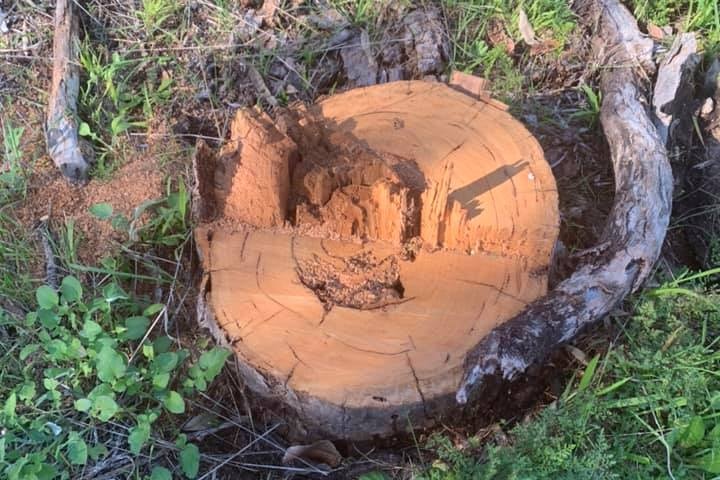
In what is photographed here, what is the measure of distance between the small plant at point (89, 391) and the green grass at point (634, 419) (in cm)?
73

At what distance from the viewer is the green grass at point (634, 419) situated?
162cm

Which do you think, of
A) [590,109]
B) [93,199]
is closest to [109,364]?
[93,199]

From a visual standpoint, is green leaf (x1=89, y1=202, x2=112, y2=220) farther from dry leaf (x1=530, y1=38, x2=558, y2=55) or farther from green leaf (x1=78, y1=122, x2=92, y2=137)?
dry leaf (x1=530, y1=38, x2=558, y2=55)

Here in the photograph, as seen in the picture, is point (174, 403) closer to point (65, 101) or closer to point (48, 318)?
point (48, 318)

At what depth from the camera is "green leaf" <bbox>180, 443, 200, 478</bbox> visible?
1641mm

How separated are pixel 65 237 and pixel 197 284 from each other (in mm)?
521

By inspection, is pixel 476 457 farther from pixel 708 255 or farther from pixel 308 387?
pixel 708 255

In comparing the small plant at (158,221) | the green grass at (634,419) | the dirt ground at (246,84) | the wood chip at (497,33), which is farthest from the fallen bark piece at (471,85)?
the small plant at (158,221)

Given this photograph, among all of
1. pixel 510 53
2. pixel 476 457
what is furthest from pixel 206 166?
pixel 510 53

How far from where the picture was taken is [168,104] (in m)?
2.68

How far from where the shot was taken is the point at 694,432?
1704 mm

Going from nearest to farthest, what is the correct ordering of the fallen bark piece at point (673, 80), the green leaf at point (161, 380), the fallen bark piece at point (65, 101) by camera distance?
the green leaf at point (161, 380) < the fallen bark piece at point (65, 101) < the fallen bark piece at point (673, 80)

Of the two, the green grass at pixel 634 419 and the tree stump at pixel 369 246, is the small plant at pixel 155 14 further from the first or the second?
the green grass at pixel 634 419

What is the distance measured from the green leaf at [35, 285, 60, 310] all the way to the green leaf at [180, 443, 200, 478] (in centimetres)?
56
